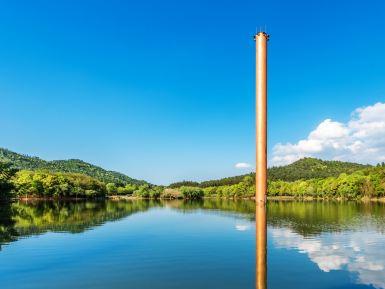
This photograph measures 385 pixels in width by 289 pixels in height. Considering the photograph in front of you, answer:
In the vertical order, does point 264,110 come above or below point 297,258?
above

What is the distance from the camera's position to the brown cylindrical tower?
7694cm

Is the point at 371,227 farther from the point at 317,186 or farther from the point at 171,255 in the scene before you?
the point at 317,186

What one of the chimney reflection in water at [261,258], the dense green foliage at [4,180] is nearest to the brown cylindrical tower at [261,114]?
the chimney reflection in water at [261,258]

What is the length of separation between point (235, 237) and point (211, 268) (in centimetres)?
1441

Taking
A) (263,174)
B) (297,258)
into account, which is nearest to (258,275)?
(297,258)

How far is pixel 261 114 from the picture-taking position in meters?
77.9

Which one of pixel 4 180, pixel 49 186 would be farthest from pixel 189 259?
pixel 49 186

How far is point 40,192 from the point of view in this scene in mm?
150750

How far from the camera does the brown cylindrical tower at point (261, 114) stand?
76938 mm

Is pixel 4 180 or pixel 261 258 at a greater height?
pixel 4 180

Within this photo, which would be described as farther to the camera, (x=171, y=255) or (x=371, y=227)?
(x=371, y=227)

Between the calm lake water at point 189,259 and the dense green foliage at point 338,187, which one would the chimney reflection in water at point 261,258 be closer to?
the calm lake water at point 189,259

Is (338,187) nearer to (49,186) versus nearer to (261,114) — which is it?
(261,114)

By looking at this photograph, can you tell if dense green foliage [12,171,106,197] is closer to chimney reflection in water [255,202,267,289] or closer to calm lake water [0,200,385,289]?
calm lake water [0,200,385,289]
